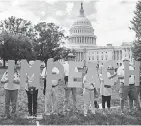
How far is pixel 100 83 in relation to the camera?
7.82m

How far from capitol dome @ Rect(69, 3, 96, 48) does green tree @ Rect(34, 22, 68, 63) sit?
163 feet

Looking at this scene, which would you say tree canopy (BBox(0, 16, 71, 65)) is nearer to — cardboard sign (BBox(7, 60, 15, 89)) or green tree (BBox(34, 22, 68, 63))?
green tree (BBox(34, 22, 68, 63))

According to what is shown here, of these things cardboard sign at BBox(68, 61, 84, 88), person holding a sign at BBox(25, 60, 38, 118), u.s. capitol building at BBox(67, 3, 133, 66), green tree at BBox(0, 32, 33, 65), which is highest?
u.s. capitol building at BBox(67, 3, 133, 66)

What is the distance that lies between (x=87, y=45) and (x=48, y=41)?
55.6 meters

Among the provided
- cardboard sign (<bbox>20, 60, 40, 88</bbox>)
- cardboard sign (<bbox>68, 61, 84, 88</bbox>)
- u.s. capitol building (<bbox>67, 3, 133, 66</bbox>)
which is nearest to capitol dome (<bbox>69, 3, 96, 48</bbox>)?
u.s. capitol building (<bbox>67, 3, 133, 66</bbox>)

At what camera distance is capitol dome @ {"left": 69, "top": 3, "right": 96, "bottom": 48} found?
104 meters

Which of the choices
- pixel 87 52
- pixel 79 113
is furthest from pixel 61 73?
pixel 87 52

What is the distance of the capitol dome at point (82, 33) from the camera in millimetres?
103562

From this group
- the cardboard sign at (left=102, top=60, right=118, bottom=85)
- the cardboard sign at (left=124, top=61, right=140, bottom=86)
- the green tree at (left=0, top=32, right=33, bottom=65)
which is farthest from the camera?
the green tree at (left=0, top=32, right=33, bottom=65)

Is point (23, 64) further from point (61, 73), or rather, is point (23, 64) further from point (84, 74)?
point (84, 74)

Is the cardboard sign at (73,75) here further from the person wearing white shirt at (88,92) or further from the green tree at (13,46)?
the green tree at (13,46)

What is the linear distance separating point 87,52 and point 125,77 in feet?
337

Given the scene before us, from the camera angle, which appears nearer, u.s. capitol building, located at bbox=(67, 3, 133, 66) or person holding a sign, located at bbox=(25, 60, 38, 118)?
person holding a sign, located at bbox=(25, 60, 38, 118)

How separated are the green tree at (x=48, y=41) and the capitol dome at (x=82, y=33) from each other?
163ft
